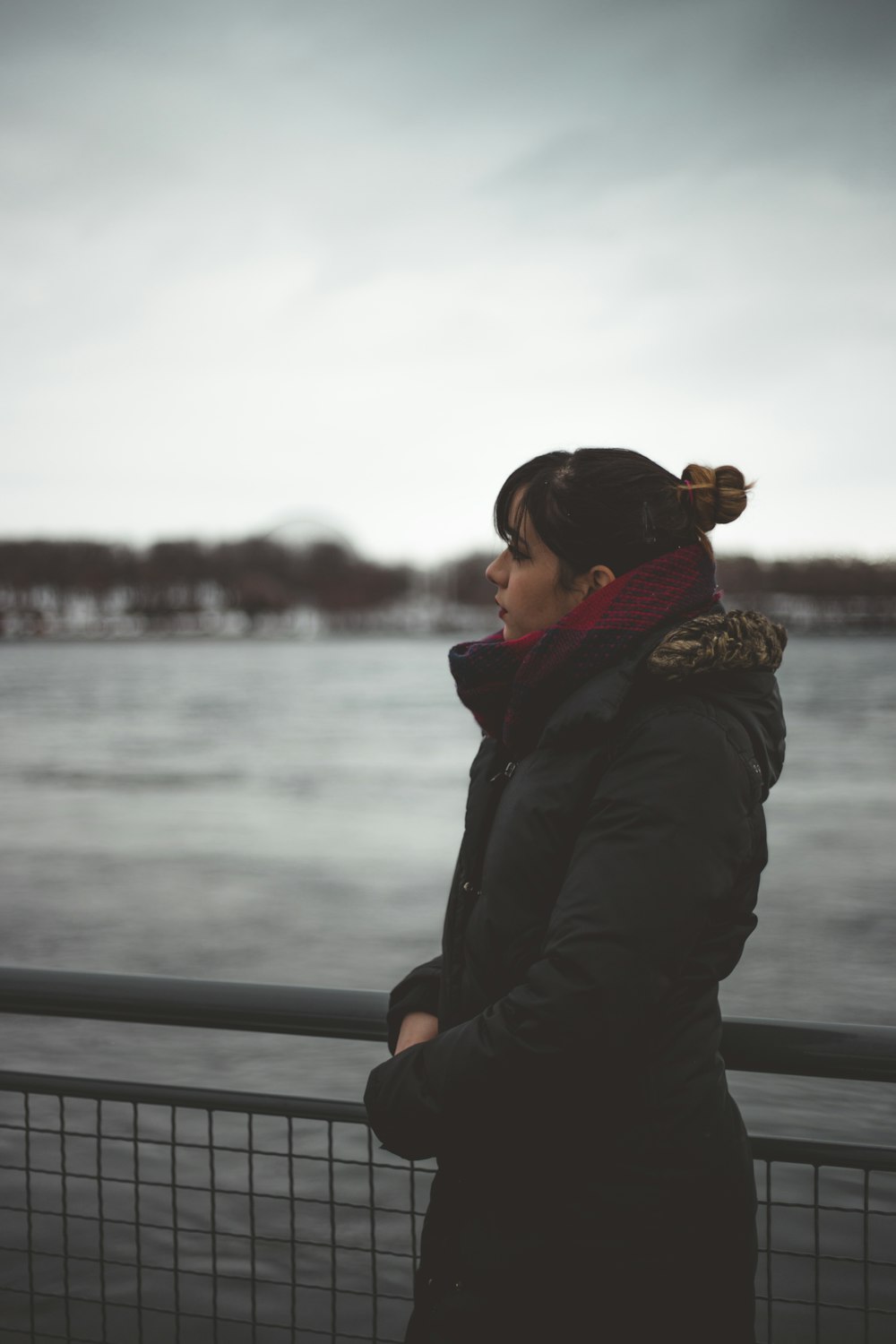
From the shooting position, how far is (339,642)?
16325 cm

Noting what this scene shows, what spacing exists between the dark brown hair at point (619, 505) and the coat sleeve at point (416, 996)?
555 millimetres

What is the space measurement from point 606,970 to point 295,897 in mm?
14242

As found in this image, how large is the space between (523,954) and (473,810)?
0.21 metres

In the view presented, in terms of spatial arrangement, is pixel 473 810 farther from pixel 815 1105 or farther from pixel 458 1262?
pixel 815 1105

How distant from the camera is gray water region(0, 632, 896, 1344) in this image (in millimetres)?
5930

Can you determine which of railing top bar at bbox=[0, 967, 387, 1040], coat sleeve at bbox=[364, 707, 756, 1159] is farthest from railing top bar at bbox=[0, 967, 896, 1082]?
coat sleeve at bbox=[364, 707, 756, 1159]

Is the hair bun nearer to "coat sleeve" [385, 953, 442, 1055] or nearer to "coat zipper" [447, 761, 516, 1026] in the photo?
"coat zipper" [447, 761, 516, 1026]

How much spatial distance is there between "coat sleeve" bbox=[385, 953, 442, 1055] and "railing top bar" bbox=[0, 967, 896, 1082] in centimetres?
10

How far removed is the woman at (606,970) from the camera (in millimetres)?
1386

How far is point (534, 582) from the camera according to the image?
1.64 m

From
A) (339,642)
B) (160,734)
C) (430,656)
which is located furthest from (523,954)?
(339,642)

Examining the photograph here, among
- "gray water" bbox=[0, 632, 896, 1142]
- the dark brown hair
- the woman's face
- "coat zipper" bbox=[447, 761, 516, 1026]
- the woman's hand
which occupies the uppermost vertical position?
the dark brown hair

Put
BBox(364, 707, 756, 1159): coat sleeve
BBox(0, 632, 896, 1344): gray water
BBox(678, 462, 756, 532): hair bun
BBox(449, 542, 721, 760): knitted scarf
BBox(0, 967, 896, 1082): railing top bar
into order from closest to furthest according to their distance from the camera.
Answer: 1. BBox(364, 707, 756, 1159): coat sleeve
2. BBox(449, 542, 721, 760): knitted scarf
3. BBox(678, 462, 756, 532): hair bun
4. BBox(0, 967, 896, 1082): railing top bar
5. BBox(0, 632, 896, 1344): gray water

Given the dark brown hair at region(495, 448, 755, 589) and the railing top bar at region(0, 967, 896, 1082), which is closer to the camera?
the dark brown hair at region(495, 448, 755, 589)
